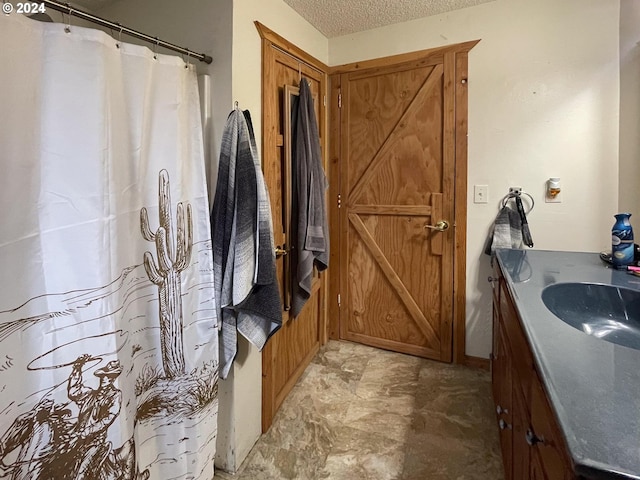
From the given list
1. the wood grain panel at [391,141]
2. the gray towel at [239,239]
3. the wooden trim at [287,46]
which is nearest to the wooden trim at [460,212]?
the wood grain panel at [391,141]

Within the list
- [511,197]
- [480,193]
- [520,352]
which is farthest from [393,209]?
[520,352]

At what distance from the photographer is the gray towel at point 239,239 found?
1446 mm

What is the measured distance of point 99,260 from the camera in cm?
102

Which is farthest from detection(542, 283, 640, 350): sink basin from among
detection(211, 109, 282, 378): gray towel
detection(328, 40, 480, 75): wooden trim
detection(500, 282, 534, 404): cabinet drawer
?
detection(328, 40, 480, 75): wooden trim

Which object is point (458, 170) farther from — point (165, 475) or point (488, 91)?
point (165, 475)

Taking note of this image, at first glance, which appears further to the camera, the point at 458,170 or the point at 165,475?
the point at 458,170

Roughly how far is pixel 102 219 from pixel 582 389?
1.30m

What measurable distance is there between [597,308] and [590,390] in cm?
90

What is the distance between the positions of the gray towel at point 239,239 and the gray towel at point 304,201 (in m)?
0.49

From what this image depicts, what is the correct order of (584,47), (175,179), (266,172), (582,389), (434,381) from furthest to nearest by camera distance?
1. (434,381)
2. (584,47)
3. (266,172)
4. (175,179)
5. (582,389)

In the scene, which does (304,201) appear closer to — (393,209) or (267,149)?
(267,149)

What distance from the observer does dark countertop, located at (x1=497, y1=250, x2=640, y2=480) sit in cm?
53

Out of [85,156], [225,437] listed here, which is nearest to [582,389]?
[85,156]

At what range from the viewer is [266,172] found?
5.82 feet
